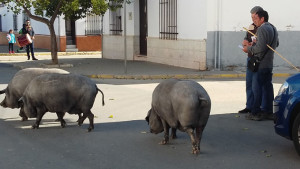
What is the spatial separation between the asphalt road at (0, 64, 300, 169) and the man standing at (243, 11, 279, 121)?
34cm

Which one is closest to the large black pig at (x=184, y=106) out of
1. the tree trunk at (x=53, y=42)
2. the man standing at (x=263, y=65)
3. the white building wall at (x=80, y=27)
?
the man standing at (x=263, y=65)

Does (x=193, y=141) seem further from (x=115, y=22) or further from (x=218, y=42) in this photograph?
(x=115, y=22)

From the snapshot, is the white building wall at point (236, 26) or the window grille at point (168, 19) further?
the window grille at point (168, 19)

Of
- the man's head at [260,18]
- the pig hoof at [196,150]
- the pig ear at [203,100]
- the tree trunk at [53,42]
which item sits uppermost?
the man's head at [260,18]

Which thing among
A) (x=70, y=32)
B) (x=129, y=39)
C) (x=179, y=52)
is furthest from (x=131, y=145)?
(x=70, y=32)

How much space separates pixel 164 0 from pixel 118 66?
3.04 metres

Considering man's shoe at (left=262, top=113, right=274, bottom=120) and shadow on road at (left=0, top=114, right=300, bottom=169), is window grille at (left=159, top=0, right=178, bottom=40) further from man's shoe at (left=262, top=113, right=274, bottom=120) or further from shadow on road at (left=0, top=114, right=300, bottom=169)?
shadow on road at (left=0, top=114, right=300, bottom=169)

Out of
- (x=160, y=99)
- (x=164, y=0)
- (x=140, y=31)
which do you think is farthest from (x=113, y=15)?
(x=160, y=99)

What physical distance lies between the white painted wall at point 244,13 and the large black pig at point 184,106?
10.4m

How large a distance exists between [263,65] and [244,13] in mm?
8646

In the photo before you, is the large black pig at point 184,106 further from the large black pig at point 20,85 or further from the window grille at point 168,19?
the window grille at point 168,19

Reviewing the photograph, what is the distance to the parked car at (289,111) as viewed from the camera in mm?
6570

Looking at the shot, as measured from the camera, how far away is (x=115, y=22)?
2478cm

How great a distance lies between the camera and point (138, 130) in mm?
8500
